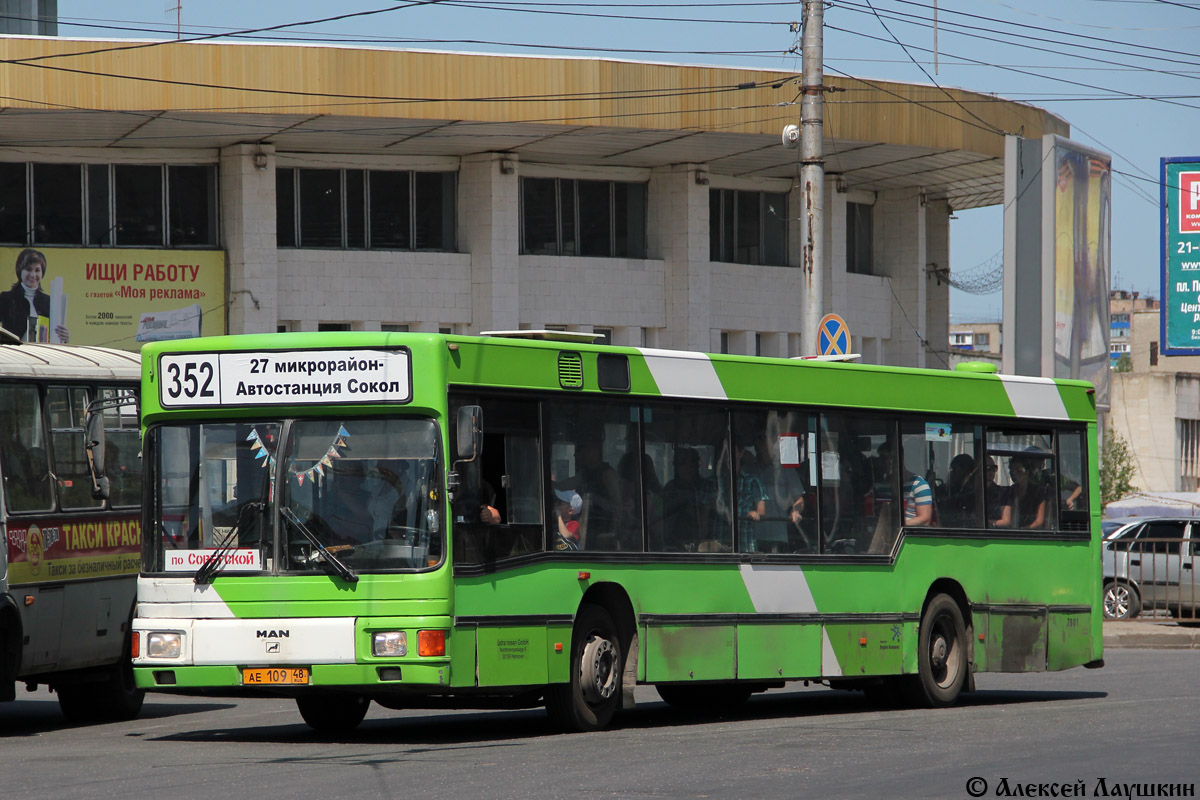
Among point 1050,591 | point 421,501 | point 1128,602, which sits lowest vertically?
point 1128,602

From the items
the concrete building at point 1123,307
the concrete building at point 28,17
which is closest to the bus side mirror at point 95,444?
the concrete building at point 28,17

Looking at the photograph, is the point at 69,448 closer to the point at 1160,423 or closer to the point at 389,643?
the point at 389,643

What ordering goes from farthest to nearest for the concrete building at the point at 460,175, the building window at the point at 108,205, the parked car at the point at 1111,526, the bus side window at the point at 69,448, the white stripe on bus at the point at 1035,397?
the building window at the point at 108,205 → the concrete building at the point at 460,175 → the parked car at the point at 1111,526 → the white stripe on bus at the point at 1035,397 → the bus side window at the point at 69,448

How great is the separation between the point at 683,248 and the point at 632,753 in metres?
24.7

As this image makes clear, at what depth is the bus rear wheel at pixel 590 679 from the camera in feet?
38.1

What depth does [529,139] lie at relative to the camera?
31.7 meters

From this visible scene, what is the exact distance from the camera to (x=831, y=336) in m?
19.7

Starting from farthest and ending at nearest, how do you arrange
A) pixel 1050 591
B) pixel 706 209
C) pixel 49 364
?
pixel 706 209 < pixel 1050 591 < pixel 49 364

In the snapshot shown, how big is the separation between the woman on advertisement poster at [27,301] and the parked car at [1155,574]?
678 inches

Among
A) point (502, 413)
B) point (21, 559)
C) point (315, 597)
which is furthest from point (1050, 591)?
point (21, 559)

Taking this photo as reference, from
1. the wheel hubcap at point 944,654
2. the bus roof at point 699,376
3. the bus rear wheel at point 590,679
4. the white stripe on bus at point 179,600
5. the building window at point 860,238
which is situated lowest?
the wheel hubcap at point 944,654

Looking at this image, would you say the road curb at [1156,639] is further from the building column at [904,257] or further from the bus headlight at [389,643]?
the building column at [904,257]

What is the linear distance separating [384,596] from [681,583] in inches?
98.3

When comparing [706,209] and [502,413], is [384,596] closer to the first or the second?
[502,413]
